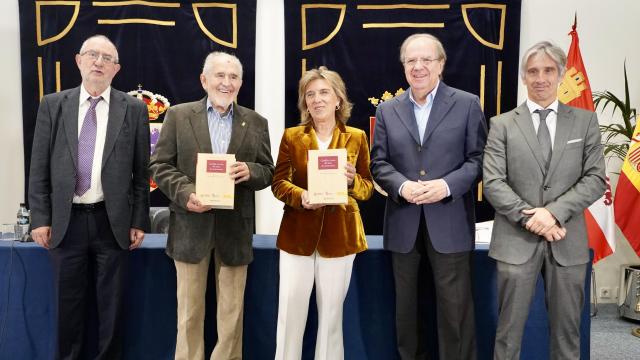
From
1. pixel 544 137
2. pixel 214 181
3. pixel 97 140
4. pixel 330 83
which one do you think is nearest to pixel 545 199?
pixel 544 137

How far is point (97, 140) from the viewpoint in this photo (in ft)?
8.11

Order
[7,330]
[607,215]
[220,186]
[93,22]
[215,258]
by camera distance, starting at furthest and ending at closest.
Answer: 1. [93,22]
2. [607,215]
3. [7,330]
4. [215,258]
5. [220,186]

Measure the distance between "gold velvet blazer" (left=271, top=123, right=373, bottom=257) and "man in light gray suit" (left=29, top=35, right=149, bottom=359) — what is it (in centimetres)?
75

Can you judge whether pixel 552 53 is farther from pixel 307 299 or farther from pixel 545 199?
pixel 307 299

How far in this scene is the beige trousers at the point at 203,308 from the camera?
2410 mm

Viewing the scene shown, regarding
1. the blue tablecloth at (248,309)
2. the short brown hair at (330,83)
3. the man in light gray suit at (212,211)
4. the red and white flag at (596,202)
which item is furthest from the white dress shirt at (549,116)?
the red and white flag at (596,202)

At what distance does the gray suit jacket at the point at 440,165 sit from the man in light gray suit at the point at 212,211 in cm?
61

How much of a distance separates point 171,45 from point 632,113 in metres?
4.17

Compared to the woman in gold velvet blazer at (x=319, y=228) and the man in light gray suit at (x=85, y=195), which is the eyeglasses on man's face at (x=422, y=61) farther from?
the man in light gray suit at (x=85, y=195)

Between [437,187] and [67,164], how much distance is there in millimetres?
1666

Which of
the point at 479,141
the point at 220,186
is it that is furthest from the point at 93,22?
the point at 479,141

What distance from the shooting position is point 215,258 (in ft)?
8.10

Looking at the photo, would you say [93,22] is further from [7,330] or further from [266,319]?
[266,319]

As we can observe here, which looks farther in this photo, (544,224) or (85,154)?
(85,154)
